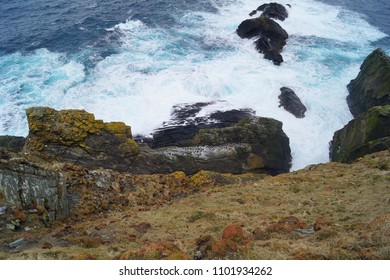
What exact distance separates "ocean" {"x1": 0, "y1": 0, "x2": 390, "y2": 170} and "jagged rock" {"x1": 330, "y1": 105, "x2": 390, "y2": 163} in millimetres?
6066

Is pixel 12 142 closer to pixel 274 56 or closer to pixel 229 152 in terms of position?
pixel 229 152

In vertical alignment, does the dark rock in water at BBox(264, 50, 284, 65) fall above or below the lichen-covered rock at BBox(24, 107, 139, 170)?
below

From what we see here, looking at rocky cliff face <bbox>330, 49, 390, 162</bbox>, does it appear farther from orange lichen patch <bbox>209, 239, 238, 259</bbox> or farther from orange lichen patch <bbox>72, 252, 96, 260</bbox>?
orange lichen patch <bbox>72, 252, 96, 260</bbox>

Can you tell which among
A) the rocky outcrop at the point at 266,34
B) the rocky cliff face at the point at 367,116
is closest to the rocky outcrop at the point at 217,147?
the rocky cliff face at the point at 367,116

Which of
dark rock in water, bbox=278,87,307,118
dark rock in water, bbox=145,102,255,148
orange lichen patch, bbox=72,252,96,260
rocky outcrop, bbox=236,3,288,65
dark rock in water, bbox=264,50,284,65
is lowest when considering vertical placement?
dark rock in water, bbox=278,87,307,118

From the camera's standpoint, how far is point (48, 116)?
24.4 m

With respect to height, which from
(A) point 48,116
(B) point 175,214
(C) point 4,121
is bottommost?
(C) point 4,121

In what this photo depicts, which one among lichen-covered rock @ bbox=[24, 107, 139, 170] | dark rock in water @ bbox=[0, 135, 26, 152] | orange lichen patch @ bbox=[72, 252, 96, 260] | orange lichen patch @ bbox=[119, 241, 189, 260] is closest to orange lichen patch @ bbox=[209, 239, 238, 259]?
orange lichen patch @ bbox=[119, 241, 189, 260]

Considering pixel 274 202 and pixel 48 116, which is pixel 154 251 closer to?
pixel 274 202

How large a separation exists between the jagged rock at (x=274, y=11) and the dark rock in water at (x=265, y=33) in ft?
27.7

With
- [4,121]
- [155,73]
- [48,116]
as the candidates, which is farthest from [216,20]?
[48,116]

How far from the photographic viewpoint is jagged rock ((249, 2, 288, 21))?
65.1 m
